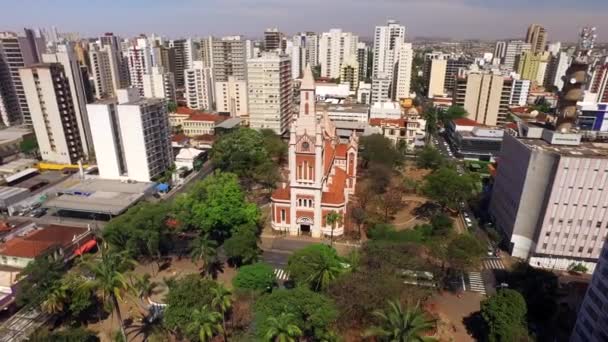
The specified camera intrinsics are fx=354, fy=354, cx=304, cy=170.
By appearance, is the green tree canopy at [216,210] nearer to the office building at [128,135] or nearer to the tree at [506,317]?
the office building at [128,135]

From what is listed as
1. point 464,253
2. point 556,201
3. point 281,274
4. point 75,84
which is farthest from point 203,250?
point 75,84

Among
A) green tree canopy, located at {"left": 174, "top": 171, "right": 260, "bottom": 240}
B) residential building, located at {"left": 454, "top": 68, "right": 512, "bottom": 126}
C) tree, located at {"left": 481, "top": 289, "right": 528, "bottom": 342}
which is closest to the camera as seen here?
tree, located at {"left": 481, "top": 289, "right": 528, "bottom": 342}

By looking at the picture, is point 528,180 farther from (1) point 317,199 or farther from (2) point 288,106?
(2) point 288,106

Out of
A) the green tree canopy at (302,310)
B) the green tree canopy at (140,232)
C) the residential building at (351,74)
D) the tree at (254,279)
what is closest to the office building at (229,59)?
the residential building at (351,74)

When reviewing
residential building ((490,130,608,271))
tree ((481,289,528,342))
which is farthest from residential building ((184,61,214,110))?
tree ((481,289,528,342))

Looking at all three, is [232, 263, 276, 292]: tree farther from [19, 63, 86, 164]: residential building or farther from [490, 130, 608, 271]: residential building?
[19, 63, 86, 164]: residential building

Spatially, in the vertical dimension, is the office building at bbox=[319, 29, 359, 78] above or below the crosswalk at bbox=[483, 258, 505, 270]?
above

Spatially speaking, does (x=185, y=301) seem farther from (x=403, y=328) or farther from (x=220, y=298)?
(x=403, y=328)
